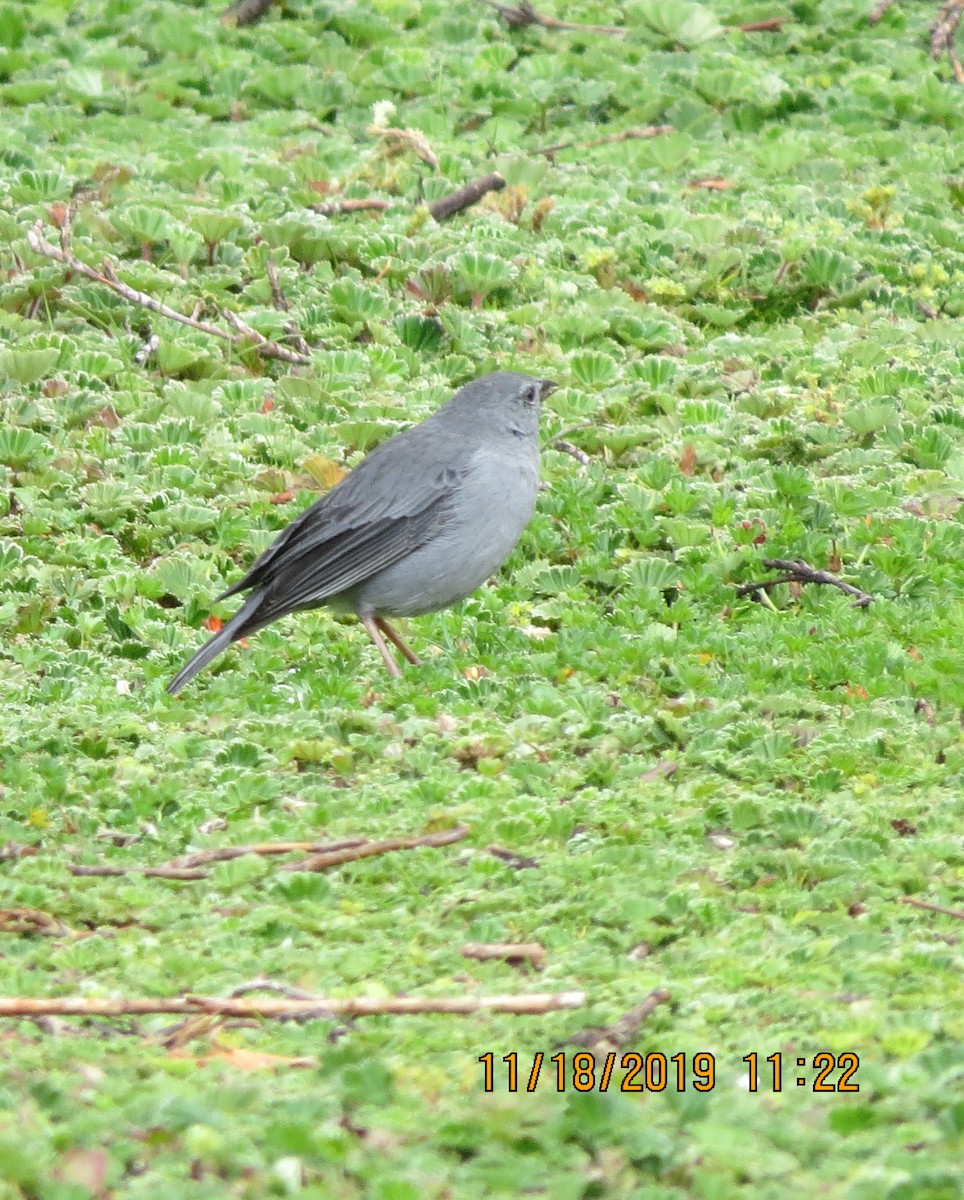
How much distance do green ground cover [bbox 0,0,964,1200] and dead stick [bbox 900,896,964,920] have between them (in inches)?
1.5

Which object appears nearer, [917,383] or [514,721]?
[514,721]

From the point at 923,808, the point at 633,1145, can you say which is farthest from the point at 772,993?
the point at 923,808

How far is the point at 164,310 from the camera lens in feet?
29.5

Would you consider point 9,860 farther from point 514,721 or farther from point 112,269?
point 112,269

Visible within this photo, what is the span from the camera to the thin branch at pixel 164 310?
8.98 meters

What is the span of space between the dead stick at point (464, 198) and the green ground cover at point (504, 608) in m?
0.07

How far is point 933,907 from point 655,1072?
3.24ft

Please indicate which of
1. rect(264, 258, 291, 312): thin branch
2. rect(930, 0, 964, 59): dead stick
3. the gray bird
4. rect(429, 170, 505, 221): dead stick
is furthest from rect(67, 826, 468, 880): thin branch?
rect(930, 0, 964, 59): dead stick

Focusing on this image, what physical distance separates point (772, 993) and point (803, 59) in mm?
9701

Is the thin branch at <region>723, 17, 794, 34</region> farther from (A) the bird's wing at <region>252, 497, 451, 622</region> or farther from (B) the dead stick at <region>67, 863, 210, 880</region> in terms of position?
(B) the dead stick at <region>67, 863, 210, 880</region>

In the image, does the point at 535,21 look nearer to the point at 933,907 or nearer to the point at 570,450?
the point at 570,450

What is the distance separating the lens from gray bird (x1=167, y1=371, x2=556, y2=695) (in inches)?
255

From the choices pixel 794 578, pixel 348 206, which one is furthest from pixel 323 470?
pixel 348 206

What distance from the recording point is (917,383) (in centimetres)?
866
